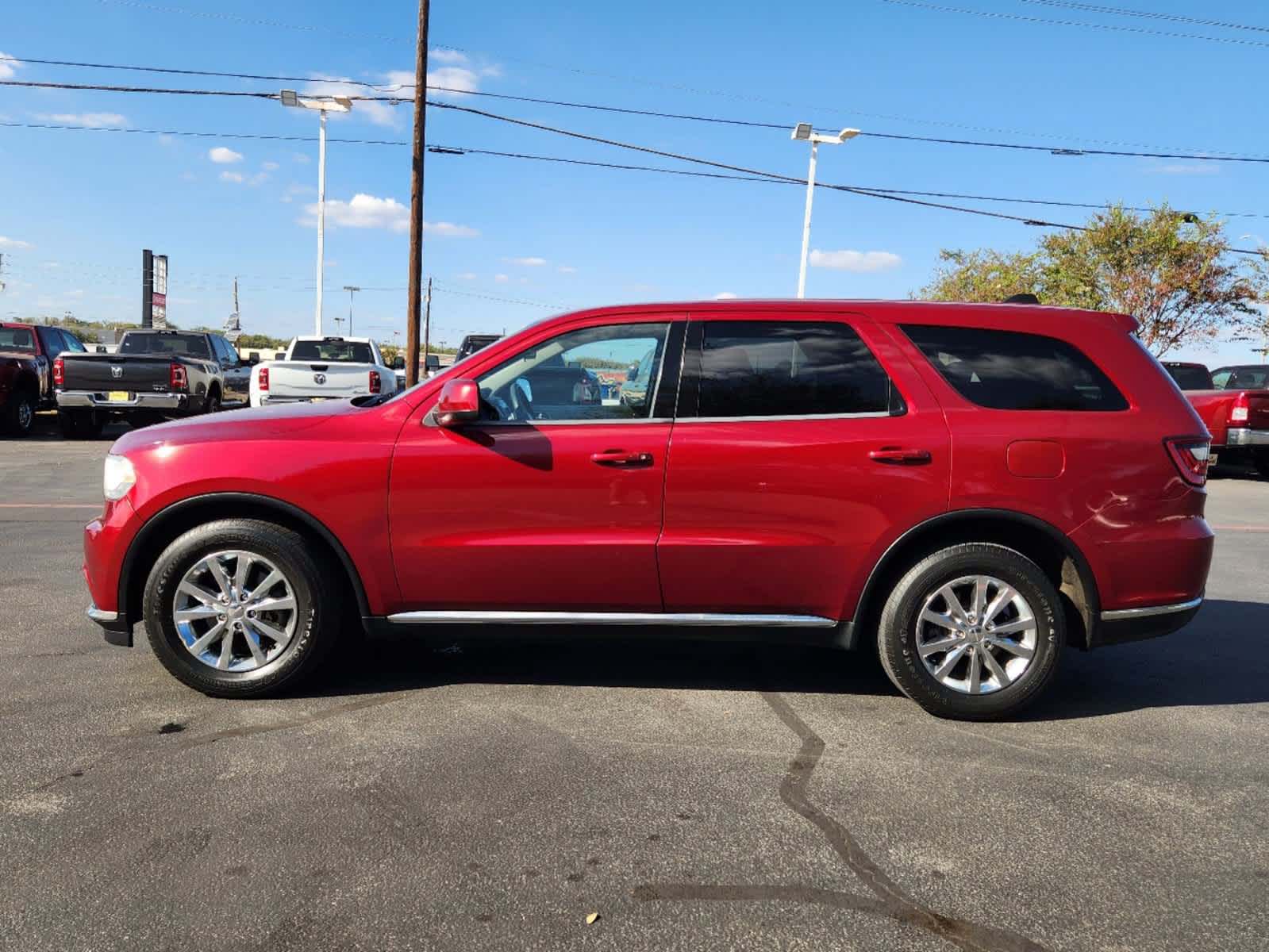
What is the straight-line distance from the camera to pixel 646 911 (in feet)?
8.39

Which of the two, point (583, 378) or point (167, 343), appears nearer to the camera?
point (583, 378)

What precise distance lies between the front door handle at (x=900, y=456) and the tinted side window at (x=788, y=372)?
0.19m

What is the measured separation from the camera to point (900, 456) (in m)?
3.93

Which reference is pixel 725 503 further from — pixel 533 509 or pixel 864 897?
pixel 864 897

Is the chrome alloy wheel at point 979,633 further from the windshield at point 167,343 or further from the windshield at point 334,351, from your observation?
the windshield at point 167,343

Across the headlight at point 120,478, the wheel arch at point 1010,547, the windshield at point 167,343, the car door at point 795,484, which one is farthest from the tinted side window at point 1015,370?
the windshield at point 167,343

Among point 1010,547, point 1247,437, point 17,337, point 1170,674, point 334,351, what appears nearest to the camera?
point 1010,547

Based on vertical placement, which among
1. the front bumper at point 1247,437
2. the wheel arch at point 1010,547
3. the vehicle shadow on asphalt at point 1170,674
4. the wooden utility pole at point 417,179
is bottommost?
the vehicle shadow on asphalt at point 1170,674

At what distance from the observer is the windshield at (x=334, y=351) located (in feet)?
54.0

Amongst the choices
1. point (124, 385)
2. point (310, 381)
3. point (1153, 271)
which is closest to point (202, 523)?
point (310, 381)

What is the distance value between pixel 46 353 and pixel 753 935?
18.9m

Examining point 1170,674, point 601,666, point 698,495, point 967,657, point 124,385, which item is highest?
point 698,495

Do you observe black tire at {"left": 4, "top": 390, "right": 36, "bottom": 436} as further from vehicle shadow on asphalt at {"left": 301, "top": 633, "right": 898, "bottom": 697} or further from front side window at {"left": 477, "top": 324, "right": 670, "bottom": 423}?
front side window at {"left": 477, "top": 324, "right": 670, "bottom": 423}

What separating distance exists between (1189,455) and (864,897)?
8.28 feet
